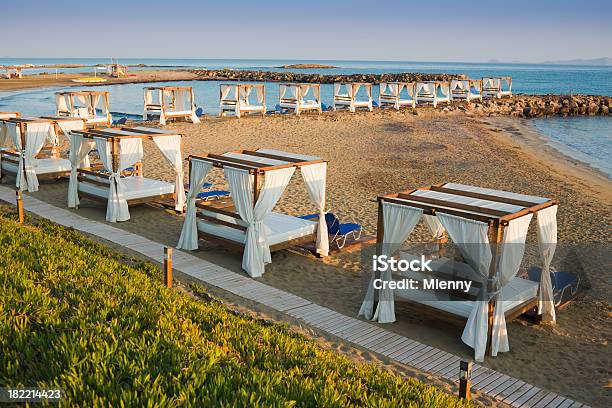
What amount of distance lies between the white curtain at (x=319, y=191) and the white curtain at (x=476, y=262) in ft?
11.2

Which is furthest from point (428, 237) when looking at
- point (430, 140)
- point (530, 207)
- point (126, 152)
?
point (430, 140)

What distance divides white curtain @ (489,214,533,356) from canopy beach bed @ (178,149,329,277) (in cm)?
371

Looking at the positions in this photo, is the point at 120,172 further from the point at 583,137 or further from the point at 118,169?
the point at 583,137

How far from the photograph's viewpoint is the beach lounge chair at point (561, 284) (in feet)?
26.0

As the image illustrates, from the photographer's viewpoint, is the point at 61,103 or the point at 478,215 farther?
the point at 61,103

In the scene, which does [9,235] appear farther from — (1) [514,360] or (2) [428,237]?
(2) [428,237]

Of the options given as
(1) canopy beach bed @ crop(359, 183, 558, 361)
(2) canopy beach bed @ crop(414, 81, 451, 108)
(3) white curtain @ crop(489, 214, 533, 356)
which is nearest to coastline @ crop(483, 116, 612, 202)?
(2) canopy beach bed @ crop(414, 81, 451, 108)

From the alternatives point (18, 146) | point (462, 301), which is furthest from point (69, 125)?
point (462, 301)

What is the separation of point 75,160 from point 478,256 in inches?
382

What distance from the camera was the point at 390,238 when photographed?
729 cm

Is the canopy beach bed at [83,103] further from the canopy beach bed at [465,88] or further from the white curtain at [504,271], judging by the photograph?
the canopy beach bed at [465,88]

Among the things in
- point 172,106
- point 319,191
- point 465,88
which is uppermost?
point 465,88

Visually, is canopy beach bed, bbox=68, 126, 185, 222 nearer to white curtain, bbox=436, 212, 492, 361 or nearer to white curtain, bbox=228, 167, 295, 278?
white curtain, bbox=228, 167, 295, 278

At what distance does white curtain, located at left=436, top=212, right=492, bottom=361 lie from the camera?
6477 millimetres
